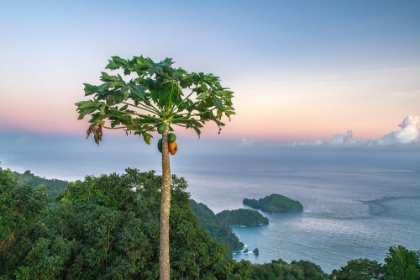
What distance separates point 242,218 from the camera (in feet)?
170

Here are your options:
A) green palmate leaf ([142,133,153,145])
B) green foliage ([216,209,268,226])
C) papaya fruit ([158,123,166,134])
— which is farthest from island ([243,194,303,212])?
papaya fruit ([158,123,166,134])

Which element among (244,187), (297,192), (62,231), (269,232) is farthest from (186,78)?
(244,187)

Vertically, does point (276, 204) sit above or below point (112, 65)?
below

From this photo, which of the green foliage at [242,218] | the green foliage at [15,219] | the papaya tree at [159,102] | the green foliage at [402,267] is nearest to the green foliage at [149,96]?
the papaya tree at [159,102]

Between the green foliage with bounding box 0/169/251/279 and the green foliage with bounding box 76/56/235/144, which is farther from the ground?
the green foliage with bounding box 76/56/235/144

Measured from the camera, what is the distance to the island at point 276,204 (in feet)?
191

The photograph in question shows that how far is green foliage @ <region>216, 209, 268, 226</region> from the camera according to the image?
166 ft

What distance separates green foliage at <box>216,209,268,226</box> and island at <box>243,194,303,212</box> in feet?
26.8

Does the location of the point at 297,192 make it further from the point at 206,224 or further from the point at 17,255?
the point at 17,255

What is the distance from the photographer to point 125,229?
6.21m

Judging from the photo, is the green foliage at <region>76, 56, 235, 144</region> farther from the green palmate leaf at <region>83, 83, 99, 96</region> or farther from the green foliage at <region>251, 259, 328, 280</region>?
the green foliage at <region>251, 259, 328, 280</region>

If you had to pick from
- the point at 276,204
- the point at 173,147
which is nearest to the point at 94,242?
the point at 173,147

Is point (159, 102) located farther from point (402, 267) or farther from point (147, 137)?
point (402, 267)

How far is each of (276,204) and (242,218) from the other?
12.0 meters
